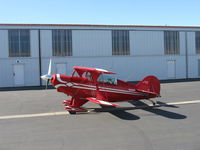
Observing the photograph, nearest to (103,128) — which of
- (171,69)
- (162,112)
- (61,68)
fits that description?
(162,112)

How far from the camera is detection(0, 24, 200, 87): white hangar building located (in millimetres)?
22891

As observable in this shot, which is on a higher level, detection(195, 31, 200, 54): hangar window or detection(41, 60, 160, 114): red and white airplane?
detection(195, 31, 200, 54): hangar window

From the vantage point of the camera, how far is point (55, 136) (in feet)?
22.1

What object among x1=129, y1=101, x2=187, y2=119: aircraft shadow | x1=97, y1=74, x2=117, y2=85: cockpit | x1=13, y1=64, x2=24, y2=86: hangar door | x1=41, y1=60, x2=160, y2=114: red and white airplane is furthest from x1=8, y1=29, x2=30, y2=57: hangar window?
x1=129, y1=101, x2=187, y2=119: aircraft shadow

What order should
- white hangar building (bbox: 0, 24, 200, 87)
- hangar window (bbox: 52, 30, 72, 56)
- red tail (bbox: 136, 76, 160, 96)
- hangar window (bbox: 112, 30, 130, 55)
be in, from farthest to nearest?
hangar window (bbox: 112, 30, 130, 55) < hangar window (bbox: 52, 30, 72, 56) < white hangar building (bbox: 0, 24, 200, 87) < red tail (bbox: 136, 76, 160, 96)

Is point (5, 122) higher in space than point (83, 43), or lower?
lower

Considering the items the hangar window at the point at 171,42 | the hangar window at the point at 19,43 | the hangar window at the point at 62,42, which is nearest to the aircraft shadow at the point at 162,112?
the hangar window at the point at 62,42

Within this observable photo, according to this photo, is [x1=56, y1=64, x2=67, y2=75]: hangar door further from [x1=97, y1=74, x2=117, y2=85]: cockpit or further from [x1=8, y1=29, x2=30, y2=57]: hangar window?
[x1=97, y1=74, x2=117, y2=85]: cockpit

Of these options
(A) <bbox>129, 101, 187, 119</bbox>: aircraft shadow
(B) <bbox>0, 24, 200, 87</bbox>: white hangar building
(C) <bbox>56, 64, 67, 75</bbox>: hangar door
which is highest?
(B) <bbox>0, 24, 200, 87</bbox>: white hangar building

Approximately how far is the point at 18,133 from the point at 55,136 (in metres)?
1.37

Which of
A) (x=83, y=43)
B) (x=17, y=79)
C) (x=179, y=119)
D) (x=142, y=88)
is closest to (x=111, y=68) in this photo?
(x=83, y=43)

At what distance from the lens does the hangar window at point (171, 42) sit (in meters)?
27.4

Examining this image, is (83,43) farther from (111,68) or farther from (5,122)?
(5,122)

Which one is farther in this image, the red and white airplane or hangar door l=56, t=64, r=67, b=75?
hangar door l=56, t=64, r=67, b=75
